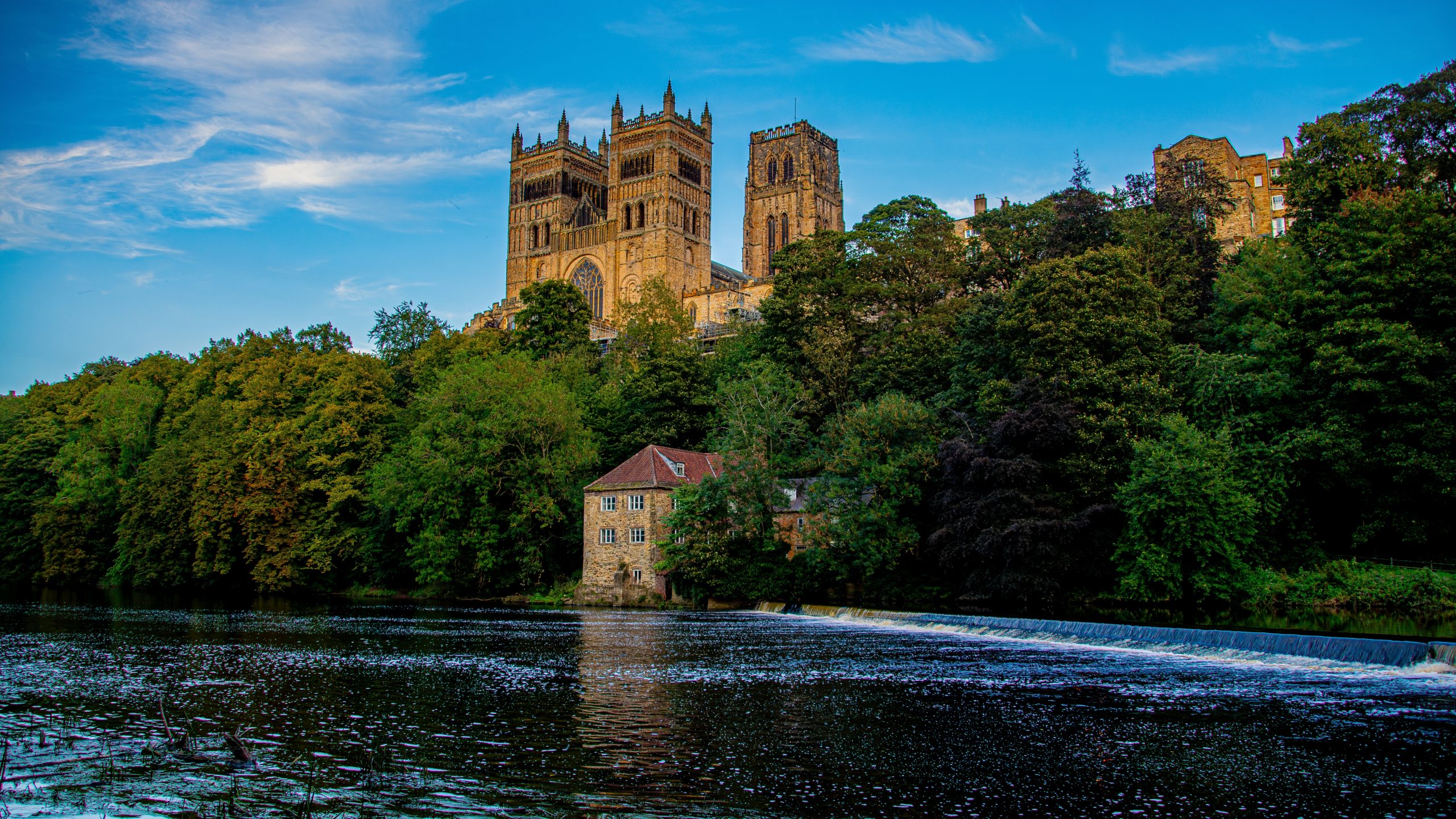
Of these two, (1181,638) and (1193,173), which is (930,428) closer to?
(1181,638)

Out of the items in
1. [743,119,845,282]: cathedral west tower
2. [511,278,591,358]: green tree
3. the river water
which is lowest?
the river water

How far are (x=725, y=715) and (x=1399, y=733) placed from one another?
9304mm

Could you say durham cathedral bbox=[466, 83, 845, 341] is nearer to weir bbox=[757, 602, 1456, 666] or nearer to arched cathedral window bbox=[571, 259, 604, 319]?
arched cathedral window bbox=[571, 259, 604, 319]

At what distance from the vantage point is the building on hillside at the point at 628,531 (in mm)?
44000

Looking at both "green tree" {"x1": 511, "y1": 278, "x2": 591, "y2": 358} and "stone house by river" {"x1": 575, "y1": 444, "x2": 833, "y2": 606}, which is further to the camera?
"green tree" {"x1": 511, "y1": 278, "x2": 591, "y2": 358}

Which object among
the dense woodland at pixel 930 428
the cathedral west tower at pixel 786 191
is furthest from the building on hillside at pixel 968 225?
the cathedral west tower at pixel 786 191

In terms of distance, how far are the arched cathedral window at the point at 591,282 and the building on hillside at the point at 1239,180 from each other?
7027 cm

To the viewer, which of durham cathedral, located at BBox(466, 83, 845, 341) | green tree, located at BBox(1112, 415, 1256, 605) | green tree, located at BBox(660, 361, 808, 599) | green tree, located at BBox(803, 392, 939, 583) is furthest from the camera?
durham cathedral, located at BBox(466, 83, 845, 341)

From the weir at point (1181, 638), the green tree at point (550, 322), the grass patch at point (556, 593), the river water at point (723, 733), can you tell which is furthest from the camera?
the green tree at point (550, 322)

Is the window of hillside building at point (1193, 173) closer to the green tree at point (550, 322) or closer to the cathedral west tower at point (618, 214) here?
the green tree at point (550, 322)

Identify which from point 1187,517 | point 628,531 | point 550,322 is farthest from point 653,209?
point 1187,517

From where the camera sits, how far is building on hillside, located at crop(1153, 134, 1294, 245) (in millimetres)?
52281

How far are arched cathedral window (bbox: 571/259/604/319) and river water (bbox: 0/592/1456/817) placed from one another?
93854 millimetres

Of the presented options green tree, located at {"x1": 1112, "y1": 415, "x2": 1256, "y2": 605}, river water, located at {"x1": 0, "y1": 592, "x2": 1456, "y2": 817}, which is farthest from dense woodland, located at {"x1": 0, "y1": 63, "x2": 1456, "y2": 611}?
river water, located at {"x1": 0, "y1": 592, "x2": 1456, "y2": 817}
